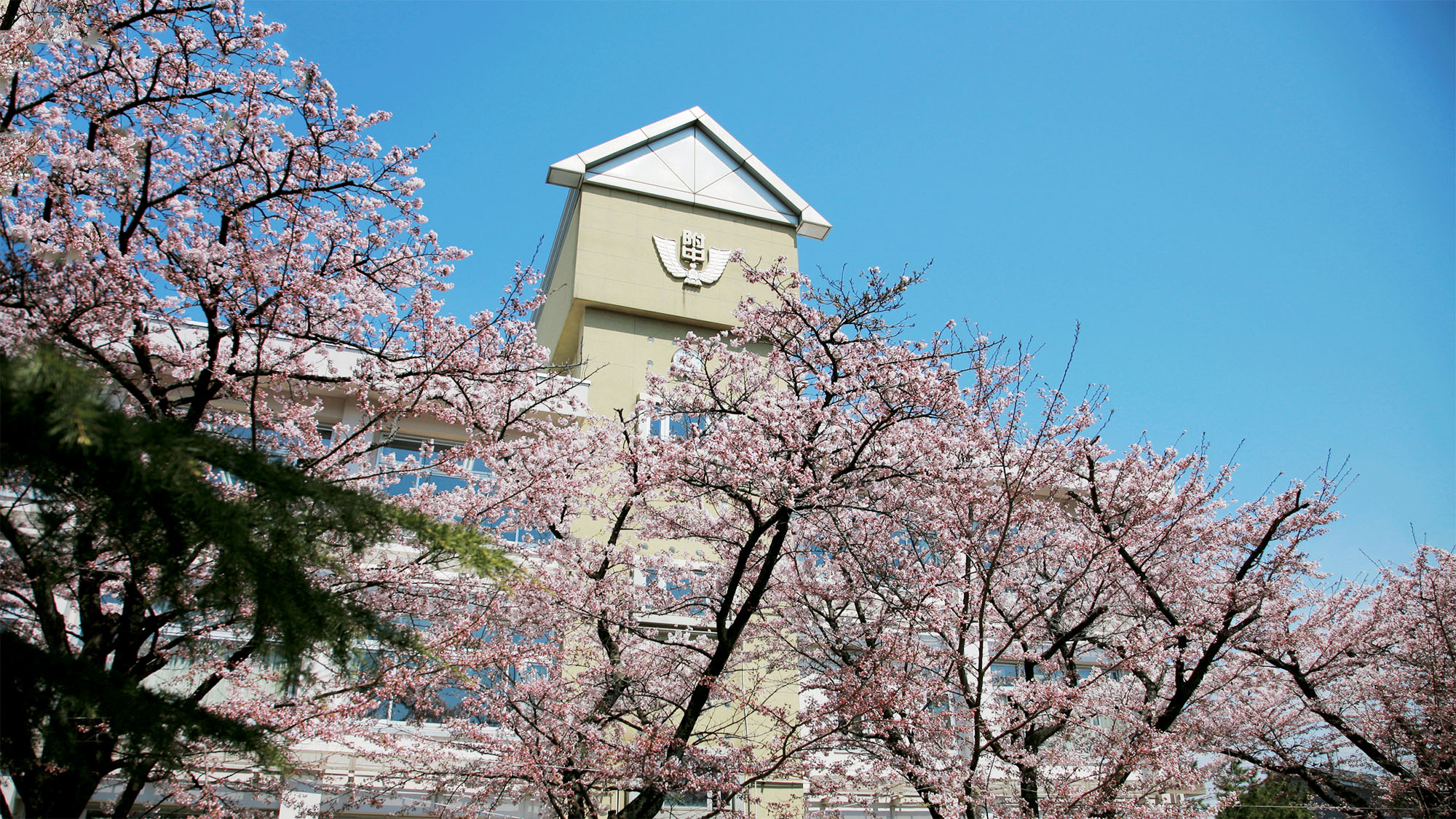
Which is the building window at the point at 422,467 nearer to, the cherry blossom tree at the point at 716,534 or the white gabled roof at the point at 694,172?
the cherry blossom tree at the point at 716,534

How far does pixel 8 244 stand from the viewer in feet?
16.6

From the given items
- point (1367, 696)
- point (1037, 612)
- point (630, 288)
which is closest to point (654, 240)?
point (630, 288)

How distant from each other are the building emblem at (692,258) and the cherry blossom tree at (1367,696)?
40.0 ft

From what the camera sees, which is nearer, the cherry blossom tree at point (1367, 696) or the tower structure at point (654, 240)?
the cherry blossom tree at point (1367, 696)

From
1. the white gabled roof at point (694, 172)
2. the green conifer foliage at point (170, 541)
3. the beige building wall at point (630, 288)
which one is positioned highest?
the white gabled roof at point (694, 172)

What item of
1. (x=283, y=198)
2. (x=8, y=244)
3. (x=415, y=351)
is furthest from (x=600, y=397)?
(x=8, y=244)

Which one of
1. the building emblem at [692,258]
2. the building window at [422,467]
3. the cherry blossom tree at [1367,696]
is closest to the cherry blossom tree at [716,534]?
the building window at [422,467]

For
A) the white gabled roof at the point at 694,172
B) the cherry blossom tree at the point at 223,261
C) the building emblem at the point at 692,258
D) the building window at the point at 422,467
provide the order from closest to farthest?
the cherry blossom tree at the point at 223,261 → the building window at the point at 422,467 → the building emblem at the point at 692,258 → the white gabled roof at the point at 694,172

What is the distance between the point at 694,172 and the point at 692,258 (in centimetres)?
254

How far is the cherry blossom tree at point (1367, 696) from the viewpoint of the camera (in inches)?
397

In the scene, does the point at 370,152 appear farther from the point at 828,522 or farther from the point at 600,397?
the point at 600,397

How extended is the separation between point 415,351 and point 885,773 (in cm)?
745

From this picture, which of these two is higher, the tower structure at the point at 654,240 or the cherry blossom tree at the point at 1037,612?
the tower structure at the point at 654,240

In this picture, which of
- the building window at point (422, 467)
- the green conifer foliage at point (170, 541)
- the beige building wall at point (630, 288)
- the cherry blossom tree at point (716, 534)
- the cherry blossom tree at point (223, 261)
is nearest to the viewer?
the green conifer foliage at point (170, 541)
